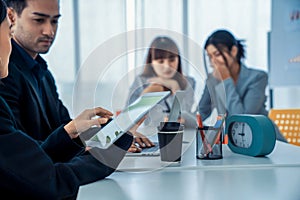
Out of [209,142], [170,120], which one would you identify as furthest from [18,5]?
[209,142]

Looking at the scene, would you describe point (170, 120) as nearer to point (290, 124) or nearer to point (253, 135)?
point (253, 135)

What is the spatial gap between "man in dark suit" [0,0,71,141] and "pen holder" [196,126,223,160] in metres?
0.55

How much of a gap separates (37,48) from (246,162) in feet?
2.89

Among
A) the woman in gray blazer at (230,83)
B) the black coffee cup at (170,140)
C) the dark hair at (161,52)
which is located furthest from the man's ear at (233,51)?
the black coffee cup at (170,140)

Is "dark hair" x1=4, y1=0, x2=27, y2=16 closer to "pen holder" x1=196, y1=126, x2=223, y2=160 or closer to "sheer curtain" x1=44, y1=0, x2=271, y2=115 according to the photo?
"pen holder" x1=196, y1=126, x2=223, y2=160

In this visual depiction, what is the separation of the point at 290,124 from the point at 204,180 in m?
1.53

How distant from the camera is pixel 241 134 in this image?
1225mm

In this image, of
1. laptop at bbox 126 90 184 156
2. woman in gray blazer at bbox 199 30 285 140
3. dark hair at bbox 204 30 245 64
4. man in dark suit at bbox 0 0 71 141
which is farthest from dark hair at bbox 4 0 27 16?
dark hair at bbox 204 30 245 64

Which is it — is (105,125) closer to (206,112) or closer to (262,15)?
(206,112)

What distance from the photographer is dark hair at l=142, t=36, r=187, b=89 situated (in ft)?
9.15

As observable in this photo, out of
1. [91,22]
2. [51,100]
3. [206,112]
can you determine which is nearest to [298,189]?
[51,100]

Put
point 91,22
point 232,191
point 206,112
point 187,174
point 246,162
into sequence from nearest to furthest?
point 232,191, point 187,174, point 246,162, point 206,112, point 91,22

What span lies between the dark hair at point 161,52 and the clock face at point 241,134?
56.8 inches

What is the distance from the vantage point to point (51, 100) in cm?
155
